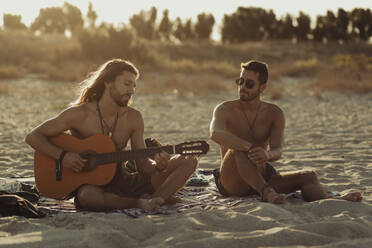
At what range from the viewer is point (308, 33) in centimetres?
5138

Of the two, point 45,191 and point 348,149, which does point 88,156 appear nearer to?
point 45,191

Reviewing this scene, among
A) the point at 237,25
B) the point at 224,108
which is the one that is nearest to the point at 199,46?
the point at 237,25

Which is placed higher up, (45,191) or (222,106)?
(222,106)

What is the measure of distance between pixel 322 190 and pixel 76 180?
2.14 m

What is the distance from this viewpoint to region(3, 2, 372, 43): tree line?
48719 millimetres

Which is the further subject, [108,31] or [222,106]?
[108,31]

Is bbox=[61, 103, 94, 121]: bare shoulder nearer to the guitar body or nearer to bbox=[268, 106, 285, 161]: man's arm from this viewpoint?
the guitar body

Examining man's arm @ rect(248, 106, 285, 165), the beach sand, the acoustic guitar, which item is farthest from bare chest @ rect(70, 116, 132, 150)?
man's arm @ rect(248, 106, 285, 165)

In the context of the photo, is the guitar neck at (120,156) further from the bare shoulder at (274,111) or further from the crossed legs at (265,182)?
the bare shoulder at (274,111)

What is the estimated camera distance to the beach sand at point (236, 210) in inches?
150

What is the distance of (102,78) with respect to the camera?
4.96 m

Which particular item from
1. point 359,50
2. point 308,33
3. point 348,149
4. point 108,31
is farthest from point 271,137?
point 308,33

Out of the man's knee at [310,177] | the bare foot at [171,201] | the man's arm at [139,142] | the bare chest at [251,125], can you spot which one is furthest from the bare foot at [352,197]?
the man's arm at [139,142]

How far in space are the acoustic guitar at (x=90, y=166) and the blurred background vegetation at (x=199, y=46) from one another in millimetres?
10264
